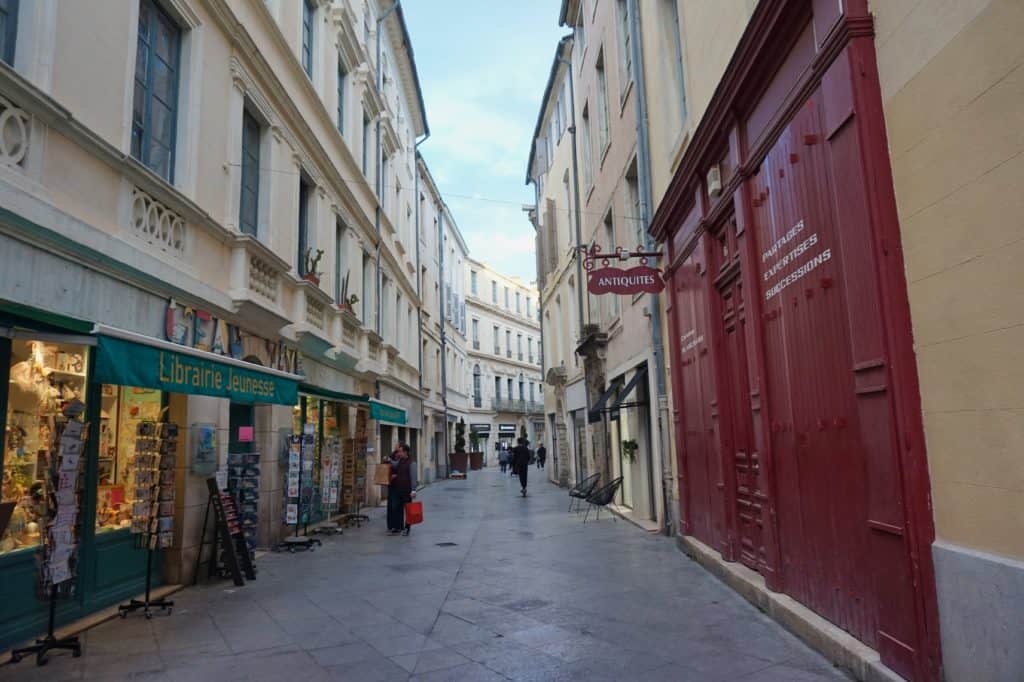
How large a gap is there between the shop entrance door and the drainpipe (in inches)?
123

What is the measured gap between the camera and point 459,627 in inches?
231

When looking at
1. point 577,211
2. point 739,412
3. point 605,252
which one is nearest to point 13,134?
point 739,412

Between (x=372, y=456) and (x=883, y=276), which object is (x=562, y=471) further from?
(x=883, y=276)

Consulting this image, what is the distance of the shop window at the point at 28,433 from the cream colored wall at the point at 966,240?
19.5 ft

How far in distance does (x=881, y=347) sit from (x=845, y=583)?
5.77ft

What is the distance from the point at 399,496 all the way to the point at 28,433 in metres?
7.73

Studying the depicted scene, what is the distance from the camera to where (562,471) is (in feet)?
82.0

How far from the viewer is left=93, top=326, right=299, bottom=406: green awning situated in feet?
16.8

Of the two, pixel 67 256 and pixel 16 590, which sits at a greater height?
pixel 67 256

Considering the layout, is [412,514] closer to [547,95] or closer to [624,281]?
[624,281]

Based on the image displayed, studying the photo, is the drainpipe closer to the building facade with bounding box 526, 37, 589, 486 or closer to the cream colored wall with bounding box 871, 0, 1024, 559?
the cream colored wall with bounding box 871, 0, 1024, 559

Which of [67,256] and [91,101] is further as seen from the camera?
[91,101]

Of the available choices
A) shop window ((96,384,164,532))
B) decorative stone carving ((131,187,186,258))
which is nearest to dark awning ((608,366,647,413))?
decorative stone carving ((131,187,186,258))

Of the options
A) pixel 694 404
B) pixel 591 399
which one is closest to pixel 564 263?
pixel 591 399
